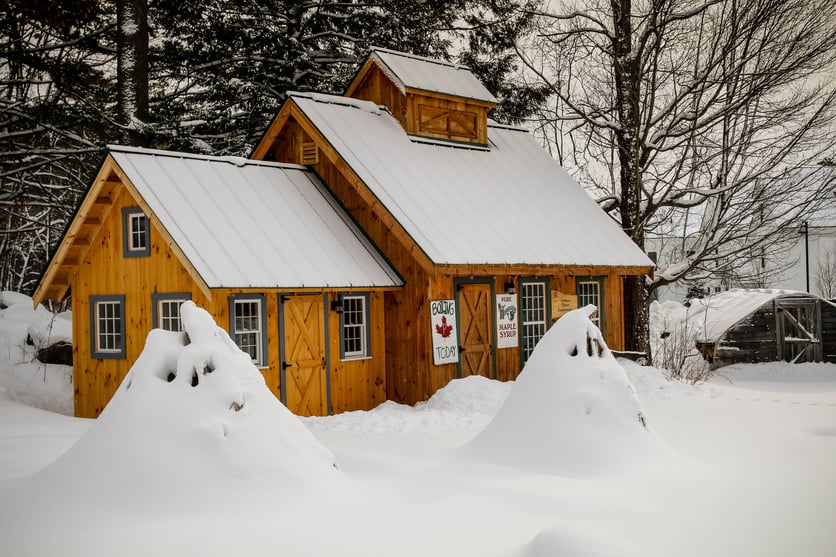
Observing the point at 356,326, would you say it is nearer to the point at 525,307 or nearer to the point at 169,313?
the point at 169,313

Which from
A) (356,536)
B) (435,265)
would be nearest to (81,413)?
(435,265)

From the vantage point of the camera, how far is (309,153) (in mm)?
20000

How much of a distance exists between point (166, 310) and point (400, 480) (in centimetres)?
719

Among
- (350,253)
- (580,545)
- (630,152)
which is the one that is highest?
(630,152)

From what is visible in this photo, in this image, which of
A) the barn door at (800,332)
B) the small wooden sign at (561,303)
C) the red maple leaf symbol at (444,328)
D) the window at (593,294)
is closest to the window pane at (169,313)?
the red maple leaf symbol at (444,328)

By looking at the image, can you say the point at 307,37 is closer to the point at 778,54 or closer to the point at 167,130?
the point at 167,130

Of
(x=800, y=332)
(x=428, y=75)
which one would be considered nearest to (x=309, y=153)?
(x=428, y=75)

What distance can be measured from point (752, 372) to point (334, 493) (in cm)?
2208

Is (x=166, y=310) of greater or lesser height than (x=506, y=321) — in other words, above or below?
above

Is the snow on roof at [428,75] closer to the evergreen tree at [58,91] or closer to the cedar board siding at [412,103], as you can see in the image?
the cedar board siding at [412,103]

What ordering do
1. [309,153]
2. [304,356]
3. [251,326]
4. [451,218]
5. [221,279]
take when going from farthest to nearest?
[309,153] → [451,218] → [304,356] → [251,326] → [221,279]

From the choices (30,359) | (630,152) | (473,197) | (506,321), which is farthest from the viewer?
(630,152)

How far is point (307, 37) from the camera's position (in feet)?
85.2

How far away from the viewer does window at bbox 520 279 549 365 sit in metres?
19.7
